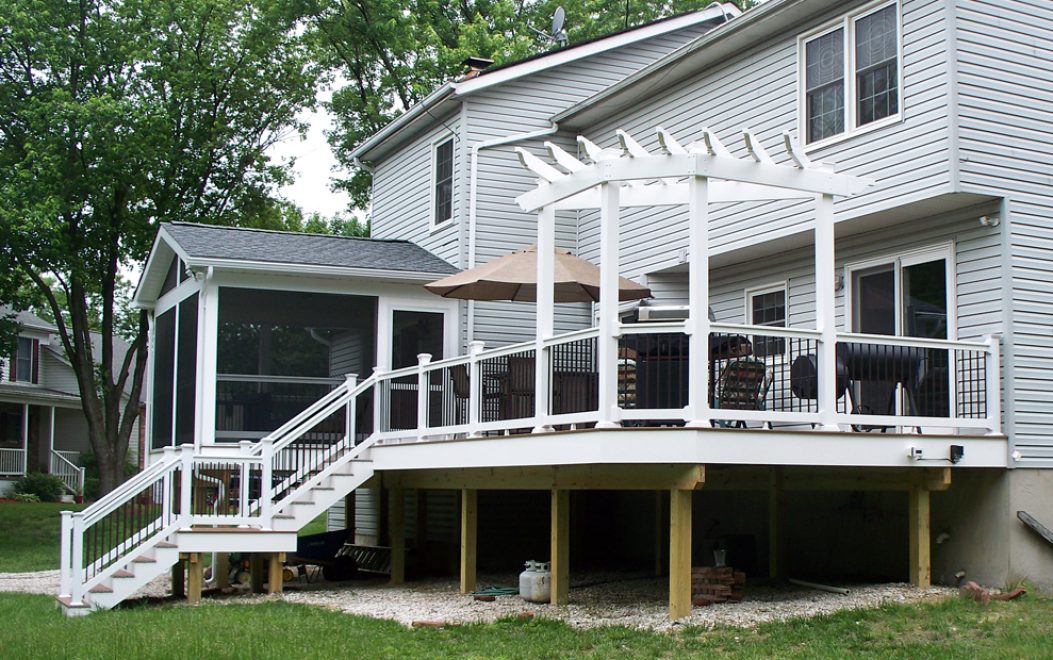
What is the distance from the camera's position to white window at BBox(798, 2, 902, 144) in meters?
13.1

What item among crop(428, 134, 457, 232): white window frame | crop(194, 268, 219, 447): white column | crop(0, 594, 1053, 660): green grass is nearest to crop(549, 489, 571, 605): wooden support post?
crop(0, 594, 1053, 660): green grass

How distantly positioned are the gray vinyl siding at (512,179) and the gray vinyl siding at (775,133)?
879 millimetres

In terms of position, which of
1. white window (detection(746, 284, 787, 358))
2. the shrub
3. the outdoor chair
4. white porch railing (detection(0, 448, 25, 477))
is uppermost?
white window (detection(746, 284, 787, 358))

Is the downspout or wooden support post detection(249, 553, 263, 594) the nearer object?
wooden support post detection(249, 553, 263, 594)

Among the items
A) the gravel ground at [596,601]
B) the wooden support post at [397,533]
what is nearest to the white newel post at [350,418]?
the wooden support post at [397,533]

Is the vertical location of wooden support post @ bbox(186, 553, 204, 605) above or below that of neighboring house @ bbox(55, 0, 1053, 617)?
below

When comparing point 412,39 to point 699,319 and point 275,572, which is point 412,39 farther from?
point 699,319

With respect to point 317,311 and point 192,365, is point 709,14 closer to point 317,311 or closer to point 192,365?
point 317,311

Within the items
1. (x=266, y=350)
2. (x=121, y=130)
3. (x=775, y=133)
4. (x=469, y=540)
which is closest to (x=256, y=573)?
(x=469, y=540)

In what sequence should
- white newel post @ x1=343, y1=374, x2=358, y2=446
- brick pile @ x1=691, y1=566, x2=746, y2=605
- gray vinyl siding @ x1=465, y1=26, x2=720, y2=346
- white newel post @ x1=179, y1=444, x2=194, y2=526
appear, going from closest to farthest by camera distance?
brick pile @ x1=691, y1=566, x2=746, y2=605 < white newel post @ x1=179, y1=444, x2=194, y2=526 < white newel post @ x1=343, y1=374, x2=358, y2=446 < gray vinyl siding @ x1=465, y1=26, x2=720, y2=346

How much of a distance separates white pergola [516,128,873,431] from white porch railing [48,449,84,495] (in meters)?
29.0

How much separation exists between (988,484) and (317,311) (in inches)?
391

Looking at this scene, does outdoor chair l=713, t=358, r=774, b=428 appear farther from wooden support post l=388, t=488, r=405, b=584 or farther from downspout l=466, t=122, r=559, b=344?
downspout l=466, t=122, r=559, b=344

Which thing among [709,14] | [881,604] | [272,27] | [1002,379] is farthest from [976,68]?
[272,27]
